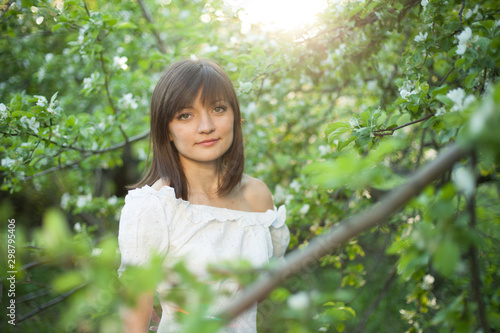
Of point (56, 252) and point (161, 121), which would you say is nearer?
point (56, 252)

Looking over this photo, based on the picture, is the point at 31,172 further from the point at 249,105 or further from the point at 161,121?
the point at 249,105

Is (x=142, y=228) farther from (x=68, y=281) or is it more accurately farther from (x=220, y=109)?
(x=68, y=281)

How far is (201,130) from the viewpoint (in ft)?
5.63

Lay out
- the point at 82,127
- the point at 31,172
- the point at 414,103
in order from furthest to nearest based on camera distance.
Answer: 1. the point at 82,127
2. the point at 31,172
3. the point at 414,103

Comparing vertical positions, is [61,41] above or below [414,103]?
below

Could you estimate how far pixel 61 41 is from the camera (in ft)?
16.4

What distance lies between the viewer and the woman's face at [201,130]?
1738 millimetres

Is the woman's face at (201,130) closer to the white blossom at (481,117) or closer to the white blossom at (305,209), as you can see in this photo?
the white blossom at (305,209)

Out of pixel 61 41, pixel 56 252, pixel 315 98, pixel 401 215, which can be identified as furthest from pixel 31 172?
pixel 61 41

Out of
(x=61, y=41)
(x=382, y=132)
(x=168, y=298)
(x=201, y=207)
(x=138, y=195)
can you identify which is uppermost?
(x=168, y=298)

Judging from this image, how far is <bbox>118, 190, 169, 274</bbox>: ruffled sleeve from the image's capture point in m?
1.54

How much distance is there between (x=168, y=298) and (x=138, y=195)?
3.57ft

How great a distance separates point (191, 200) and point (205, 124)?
389mm

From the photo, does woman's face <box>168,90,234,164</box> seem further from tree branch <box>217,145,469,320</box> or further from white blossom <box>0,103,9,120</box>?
tree branch <box>217,145,469,320</box>
